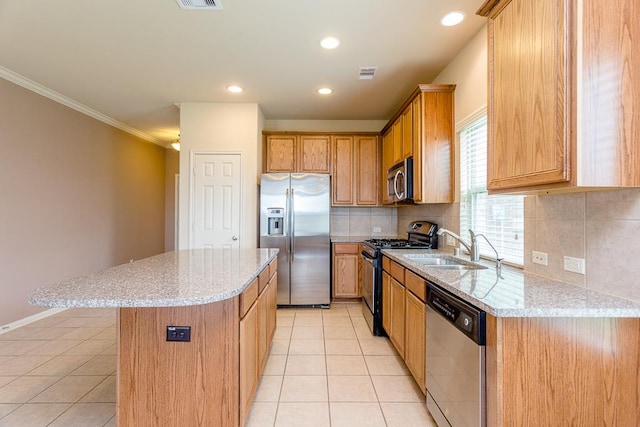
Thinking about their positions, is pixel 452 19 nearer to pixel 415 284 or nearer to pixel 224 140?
pixel 415 284

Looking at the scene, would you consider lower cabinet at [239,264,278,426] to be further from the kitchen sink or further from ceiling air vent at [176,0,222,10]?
ceiling air vent at [176,0,222,10]

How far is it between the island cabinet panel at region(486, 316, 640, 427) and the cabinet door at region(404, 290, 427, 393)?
2.36ft

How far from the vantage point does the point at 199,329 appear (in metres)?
1.51

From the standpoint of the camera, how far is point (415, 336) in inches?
83.4

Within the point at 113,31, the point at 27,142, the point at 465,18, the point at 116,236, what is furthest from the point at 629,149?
the point at 116,236

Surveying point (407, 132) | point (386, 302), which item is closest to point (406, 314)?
point (386, 302)

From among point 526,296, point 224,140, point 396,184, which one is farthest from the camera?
point 224,140

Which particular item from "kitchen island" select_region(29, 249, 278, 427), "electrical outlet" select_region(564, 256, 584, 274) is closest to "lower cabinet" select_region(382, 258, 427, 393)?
"electrical outlet" select_region(564, 256, 584, 274)

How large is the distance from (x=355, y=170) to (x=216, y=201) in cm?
206

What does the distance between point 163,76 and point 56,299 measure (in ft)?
9.50

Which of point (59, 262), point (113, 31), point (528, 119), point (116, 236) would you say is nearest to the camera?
point (528, 119)

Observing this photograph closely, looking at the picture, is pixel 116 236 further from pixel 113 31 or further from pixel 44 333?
pixel 113 31

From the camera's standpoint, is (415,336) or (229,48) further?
(229,48)

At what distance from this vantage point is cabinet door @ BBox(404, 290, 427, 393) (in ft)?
6.50
